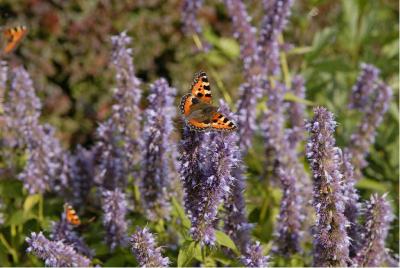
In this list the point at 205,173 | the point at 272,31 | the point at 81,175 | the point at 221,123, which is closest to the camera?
the point at 221,123

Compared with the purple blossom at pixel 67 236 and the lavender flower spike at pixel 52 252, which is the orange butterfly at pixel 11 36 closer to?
the purple blossom at pixel 67 236

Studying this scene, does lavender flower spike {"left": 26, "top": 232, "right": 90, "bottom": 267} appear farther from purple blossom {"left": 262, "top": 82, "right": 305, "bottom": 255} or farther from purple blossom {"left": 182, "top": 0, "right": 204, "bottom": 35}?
purple blossom {"left": 182, "top": 0, "right": 204, "bottom": 35}

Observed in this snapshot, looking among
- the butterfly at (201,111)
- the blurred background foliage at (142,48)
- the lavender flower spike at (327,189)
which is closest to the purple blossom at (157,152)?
the butterfly at (201,111)

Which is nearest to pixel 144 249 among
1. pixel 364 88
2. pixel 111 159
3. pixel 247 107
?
pixel 111 159

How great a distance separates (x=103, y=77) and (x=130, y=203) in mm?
3987

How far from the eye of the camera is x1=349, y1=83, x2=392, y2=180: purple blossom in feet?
17.5

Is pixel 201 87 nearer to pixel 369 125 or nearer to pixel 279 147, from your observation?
pixel 279 147

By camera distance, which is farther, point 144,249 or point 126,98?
point 126,98

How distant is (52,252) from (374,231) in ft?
5.85

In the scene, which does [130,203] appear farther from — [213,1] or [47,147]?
[213,1]

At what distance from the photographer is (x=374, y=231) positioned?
3816mm

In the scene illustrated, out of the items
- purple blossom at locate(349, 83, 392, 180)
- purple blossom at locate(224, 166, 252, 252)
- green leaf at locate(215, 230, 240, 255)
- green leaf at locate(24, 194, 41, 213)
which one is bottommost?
green leaf at locate(215, 230, 240, 255)

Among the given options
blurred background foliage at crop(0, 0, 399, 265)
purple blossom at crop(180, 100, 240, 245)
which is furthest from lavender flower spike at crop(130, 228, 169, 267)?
blurred background foliage at crop(0, 0, 399, 265)

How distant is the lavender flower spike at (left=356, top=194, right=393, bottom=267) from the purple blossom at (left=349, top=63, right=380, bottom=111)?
1.87 m
